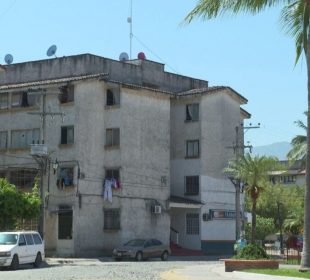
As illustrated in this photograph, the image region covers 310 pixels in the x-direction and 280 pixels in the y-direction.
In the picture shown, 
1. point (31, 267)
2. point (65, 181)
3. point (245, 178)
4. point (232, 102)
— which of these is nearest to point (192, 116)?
point (232, 102)

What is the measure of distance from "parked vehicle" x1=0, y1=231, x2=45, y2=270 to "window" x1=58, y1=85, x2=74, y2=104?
16.9 m

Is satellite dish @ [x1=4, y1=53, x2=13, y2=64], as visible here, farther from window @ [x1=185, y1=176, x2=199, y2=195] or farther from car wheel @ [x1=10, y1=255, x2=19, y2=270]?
car wheel @ [x1=10, y1=255, x2=19, y2=270]

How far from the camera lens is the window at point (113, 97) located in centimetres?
4986

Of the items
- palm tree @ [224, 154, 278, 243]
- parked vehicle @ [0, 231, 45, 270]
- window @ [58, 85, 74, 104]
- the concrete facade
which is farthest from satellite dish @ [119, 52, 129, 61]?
parked vehicle @ [0, 231, 45, 270]

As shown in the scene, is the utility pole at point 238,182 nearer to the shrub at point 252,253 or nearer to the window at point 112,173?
the window at point 112,173

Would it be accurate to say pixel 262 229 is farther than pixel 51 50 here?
Yes

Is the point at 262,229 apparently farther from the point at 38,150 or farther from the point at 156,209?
the point at 38,150

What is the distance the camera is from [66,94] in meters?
48.6

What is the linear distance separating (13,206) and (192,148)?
20.1 m

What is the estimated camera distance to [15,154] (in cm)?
4959

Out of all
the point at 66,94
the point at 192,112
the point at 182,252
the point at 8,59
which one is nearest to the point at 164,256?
the point at 182,252

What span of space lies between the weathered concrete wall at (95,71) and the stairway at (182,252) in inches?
543

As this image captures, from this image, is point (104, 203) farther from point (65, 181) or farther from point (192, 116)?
point (192, 116)

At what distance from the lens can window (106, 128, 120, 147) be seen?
49188 mm
